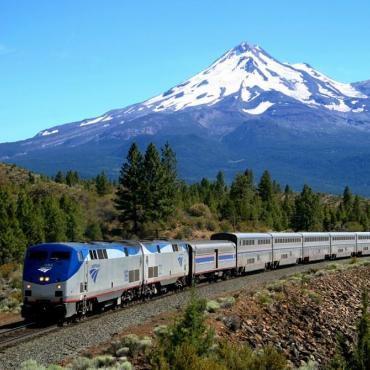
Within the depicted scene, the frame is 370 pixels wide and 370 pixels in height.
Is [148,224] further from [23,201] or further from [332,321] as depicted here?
[332,321]

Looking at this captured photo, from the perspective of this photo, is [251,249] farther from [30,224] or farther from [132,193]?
[132,193]

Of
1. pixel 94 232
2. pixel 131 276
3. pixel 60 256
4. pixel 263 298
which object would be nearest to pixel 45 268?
pixel 60 256

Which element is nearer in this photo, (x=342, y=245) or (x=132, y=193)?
(x=342, y=245)

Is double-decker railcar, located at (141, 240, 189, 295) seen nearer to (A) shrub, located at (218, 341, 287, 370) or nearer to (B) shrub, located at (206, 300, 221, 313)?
(B) shrub, located at (206, 300, 221, 313)

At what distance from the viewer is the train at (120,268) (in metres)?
26.3

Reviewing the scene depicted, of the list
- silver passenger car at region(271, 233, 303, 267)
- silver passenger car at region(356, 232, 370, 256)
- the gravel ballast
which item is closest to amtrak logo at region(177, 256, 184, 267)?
the gravel ballast

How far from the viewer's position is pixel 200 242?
46.1m

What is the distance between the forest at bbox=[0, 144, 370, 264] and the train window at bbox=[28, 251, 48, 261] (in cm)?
4858

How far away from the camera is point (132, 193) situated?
91500 mm

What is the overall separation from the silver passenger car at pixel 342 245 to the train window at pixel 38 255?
53741mm

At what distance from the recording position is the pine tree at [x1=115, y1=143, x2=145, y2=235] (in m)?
90.9

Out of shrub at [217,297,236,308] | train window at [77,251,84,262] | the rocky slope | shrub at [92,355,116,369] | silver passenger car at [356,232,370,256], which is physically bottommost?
silver passenger car at [356,232,370,256]

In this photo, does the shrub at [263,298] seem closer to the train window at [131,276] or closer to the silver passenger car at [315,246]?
the train window at [131,276]

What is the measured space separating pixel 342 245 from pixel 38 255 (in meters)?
57.6
